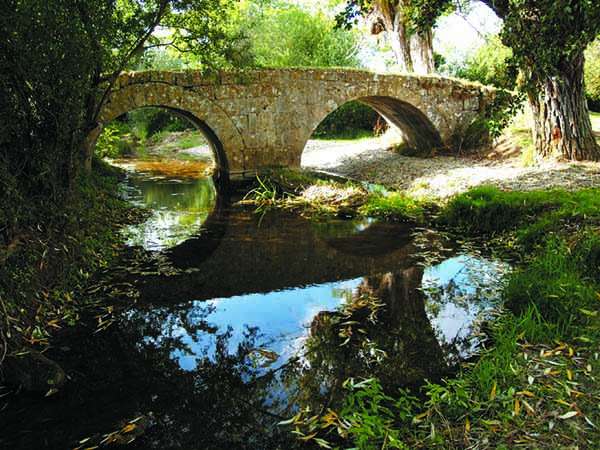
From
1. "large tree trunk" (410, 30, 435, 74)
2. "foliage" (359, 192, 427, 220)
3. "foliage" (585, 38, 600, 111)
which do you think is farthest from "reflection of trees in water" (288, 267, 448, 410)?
"foliage" (585, 38, 600, 111)

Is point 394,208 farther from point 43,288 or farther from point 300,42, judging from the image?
point 300,42

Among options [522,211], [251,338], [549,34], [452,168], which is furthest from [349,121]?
[251,338]

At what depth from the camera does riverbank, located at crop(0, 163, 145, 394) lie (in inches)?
125

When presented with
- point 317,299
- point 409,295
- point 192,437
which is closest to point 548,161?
point 409,295

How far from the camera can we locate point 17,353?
10.4 feet

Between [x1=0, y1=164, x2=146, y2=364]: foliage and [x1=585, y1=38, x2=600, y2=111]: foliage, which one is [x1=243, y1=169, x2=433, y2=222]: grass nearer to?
[x1=0, y1=164, x2=146, y2=364]: foliage

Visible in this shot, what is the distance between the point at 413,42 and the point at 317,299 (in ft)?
43.8

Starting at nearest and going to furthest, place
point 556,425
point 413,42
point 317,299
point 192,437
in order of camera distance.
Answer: point 556,425
point 192,437
point 317,299
point 413,42

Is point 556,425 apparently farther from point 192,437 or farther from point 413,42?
point 413,42

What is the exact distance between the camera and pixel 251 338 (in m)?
4.02

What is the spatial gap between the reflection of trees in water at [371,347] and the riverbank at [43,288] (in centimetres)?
181

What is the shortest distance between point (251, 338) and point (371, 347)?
1017 millimetres

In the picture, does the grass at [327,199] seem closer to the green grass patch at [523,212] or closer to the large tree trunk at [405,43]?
the green grass patch at [523,212]

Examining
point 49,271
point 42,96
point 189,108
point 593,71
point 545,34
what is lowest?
point 49,271
